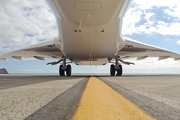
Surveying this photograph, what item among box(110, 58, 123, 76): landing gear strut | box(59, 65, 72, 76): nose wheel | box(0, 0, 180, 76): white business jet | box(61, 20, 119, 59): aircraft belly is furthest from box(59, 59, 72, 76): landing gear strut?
box(110, 58, 123, 76): landing gear strut

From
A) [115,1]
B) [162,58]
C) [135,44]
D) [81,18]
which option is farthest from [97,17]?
[162,58]

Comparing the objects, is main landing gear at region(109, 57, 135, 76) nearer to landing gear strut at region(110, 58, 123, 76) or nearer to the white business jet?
landing gear strut at region(110, 58, 123, 76)

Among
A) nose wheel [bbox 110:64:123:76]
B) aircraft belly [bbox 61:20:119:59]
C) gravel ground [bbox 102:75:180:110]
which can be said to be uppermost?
aircraft belly [bbox 61:20:119:59]

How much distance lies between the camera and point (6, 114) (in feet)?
2.60

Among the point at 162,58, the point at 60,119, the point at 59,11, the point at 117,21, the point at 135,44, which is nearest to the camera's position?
the point at 60,119

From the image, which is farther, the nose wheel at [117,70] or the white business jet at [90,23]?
the nose wheel at [117,70]

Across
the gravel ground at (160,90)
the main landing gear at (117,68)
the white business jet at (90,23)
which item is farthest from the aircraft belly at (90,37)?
the gravel ground at (160,90)

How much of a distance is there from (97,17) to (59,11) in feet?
4.17

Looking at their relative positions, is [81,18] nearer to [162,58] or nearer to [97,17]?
[97,17]

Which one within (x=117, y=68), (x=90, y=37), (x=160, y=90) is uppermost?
(x=90, y=37)

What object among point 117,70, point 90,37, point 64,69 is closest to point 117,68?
point 117,70

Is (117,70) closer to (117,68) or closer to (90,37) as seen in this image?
(117,68)

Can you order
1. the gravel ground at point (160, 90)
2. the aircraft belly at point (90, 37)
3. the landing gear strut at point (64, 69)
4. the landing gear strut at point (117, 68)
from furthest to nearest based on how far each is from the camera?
the landing gear strut at point (117, 68), the landing gear strut at point (64, 69), the aircraft belly at point (90, 37), the gravel ground at point (160, 90)

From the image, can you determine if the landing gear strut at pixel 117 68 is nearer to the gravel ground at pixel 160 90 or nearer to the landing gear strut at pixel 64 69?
the landing gear strut at pixel 64 69
